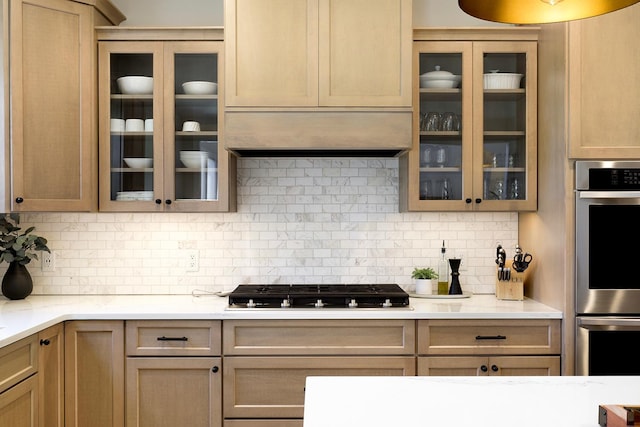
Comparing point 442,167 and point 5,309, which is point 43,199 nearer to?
point 5,309

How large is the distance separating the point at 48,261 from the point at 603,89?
3055 millimetres

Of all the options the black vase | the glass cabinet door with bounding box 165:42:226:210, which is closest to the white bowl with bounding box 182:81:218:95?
the glass cabinet door with bounding box 165:42:226:210

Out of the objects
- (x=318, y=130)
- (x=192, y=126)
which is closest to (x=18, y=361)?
(x=192, y=126)

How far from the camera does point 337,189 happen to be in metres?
3.34

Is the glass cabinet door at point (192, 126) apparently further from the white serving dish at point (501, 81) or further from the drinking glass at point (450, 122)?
the white serving dish at point (501, 81)

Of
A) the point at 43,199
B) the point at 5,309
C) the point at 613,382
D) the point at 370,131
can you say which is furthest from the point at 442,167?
the point at 5,309

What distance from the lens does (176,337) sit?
270 centimetres

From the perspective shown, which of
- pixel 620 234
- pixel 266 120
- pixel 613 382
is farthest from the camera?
pixel 266 120

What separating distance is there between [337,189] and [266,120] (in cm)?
69

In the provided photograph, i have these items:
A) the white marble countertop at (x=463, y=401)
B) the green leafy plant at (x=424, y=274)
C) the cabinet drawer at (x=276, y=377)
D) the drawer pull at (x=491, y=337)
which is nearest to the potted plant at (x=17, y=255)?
the cabinet drawer at (x=276, y=377)

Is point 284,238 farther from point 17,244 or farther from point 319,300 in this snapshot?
point 17,244

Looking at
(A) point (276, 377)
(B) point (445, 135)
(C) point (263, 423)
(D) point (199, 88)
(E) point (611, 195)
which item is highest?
(D) point (199, 88)

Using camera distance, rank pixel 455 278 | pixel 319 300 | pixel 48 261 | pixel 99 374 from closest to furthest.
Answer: pixel 99 374
pixel 319 300
pixel 455 278
pixel 48 261

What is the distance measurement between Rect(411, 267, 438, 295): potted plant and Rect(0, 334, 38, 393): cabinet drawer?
191 cm
